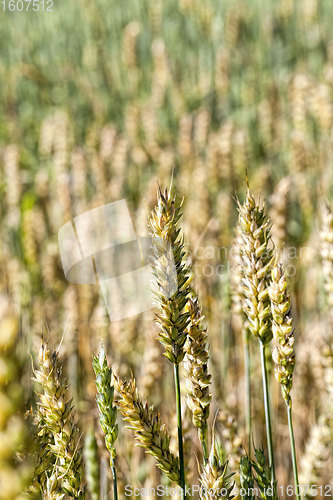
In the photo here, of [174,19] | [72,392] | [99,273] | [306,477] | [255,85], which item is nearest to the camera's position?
[306,477]

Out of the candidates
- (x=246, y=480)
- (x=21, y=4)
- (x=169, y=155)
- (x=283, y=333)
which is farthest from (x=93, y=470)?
(x=21, y=4)

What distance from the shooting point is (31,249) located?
178 cm

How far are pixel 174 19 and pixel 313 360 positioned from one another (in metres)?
3.56

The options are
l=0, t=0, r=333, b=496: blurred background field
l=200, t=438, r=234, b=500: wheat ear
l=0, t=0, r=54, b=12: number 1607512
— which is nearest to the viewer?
l=200, t=438, r=234, b=500: wheat ear

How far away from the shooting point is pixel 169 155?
2.35 meters

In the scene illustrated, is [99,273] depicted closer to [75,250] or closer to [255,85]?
[75,250]

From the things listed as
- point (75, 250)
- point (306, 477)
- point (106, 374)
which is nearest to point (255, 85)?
point (75, 250)

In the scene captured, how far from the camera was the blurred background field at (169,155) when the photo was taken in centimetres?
146

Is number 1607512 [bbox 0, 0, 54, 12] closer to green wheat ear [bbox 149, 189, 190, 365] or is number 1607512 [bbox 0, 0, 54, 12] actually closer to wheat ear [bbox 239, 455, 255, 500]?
green wheat ear [bbox 149, 189, 190, 365]

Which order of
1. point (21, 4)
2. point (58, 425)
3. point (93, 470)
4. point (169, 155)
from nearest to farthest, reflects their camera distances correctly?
point (58, 425), point (93, 470), point (169, 155), point (21, 4)

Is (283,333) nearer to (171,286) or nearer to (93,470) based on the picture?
(171,286)

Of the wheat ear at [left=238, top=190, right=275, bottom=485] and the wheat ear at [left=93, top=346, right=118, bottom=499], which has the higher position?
the wheat ear at [left=238, top=190, right=275, bottom=485]

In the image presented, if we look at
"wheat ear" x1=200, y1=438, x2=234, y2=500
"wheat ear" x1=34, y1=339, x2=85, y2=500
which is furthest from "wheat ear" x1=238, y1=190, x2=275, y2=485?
"wheat ear" x1=34, y1=339, x2=85, y2=500

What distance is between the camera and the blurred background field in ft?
4.78
